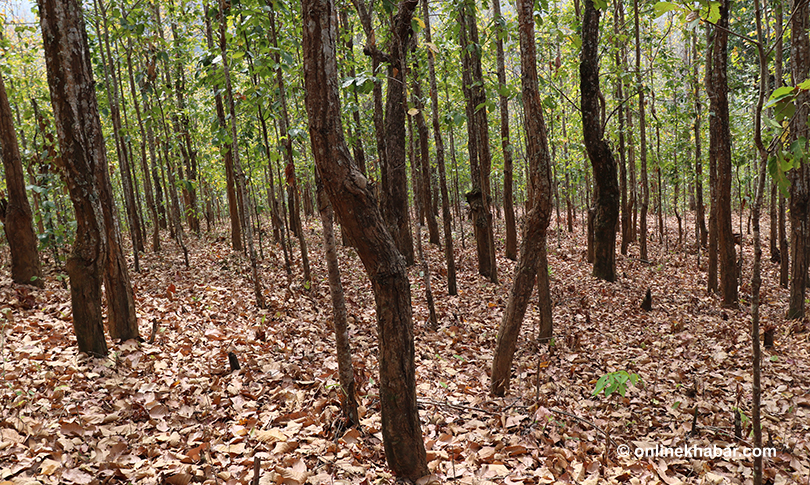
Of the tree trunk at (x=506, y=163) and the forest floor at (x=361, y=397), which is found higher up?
the tree trunk at (x=506, y=163)

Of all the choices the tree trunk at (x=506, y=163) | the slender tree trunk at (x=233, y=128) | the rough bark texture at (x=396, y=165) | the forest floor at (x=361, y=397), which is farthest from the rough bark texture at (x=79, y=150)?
the tree trunk at (x=506, y=163)

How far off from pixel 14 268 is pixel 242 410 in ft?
17.5

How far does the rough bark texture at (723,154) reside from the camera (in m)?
7.29

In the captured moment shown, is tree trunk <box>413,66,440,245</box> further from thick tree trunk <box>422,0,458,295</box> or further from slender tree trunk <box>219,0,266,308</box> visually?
slender tree trunk <box>219,0,266,308</box>

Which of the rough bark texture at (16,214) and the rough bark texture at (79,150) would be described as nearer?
the rough bark texture at (79,150)

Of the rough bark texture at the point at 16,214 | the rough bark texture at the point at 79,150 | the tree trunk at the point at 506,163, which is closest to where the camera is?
the rough bark texture at the point at 79,150

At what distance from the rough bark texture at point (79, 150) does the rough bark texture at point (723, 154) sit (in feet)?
29.2

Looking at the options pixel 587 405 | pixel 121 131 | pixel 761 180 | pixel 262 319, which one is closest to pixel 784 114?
pixel 761 180

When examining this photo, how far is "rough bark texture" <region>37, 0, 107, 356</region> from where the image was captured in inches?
175

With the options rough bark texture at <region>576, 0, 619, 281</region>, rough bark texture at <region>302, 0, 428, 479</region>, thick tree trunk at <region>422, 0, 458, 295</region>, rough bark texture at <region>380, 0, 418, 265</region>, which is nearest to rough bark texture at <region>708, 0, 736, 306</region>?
rough bark texture at <region>576, 0, 619, 281</region>

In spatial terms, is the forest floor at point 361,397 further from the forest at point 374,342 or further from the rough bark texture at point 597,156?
the rough bark texture at point 597,156

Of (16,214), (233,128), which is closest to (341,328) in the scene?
(233,128)

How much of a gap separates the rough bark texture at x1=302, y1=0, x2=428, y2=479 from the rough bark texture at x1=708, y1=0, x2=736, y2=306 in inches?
285

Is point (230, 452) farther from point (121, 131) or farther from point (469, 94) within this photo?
point (469, 94)
